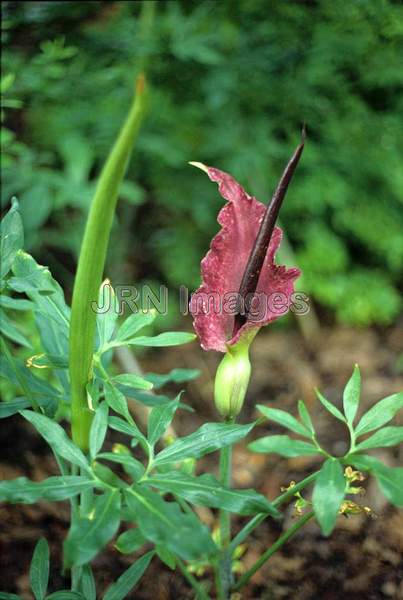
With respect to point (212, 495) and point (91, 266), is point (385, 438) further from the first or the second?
point (91, 266)

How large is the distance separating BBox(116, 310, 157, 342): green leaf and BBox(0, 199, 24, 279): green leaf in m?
0.14

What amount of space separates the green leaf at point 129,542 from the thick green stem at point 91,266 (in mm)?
120

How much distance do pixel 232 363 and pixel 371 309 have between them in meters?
1.18

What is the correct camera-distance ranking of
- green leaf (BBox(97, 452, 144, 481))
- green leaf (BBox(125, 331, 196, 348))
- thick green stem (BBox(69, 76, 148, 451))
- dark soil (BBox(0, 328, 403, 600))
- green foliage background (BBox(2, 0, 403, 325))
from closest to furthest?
thick green stem (BBox(69, 76, 148, 451)) < green leaf (BBox(97, 452, 144, 481)) < green leaf (BBox(125, 331, 196, 348)) < dark soil (BBox(0, 328, 403, 600)) < green foliage background (BBox(2, 0, 403, 325))

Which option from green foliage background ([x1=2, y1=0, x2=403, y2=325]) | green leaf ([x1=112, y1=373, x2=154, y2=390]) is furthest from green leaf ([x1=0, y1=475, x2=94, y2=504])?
green foliage background ([x1=2, y1=0, x2=403, y2=325])

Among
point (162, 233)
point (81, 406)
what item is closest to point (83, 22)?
point (162, 233)

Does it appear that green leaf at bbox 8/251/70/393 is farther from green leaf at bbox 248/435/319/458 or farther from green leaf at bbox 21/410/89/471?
green leaf at bbox 248/435/319/458

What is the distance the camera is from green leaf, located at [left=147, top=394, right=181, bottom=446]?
2.18ft

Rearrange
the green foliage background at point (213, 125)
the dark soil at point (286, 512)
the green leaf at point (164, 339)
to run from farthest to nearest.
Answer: the green foliage background at point (213, 125) < the dark soil at point (286, 512) < the green leaf at point (164, 339)

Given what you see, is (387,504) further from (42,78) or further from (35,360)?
(42,78)

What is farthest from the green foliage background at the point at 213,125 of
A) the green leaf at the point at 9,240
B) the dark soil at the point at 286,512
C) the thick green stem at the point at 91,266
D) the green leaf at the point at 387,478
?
the green leaf at the point at 387,478

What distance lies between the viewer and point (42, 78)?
4.20 ft

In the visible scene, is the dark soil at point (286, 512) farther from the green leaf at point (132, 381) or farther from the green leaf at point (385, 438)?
the green leaf at point (132, 381)

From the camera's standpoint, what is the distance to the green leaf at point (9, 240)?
2.17ft
